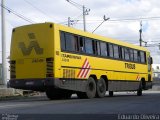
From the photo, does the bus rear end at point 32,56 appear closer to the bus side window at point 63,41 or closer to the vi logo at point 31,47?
the vi logo at point 31,47

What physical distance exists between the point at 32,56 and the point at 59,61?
1.42 meters

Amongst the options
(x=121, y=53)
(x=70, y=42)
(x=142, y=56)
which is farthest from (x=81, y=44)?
(x=142, y=56)

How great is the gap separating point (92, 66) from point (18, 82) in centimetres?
420

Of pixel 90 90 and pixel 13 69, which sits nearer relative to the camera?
pixel 13 69

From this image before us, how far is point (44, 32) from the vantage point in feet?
74.8

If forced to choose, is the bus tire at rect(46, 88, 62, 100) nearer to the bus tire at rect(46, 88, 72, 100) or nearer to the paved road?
the bus tire at rect(46, 88, 72, 100)

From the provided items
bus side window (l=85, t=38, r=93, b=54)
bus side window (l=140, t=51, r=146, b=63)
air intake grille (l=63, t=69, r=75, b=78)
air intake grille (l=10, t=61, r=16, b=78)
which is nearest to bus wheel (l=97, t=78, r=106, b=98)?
bus side window (l=85, t=38, r=93, b=54)

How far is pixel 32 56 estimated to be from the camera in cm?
2295

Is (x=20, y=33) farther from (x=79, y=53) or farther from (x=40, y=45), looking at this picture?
(x=79, y=53)

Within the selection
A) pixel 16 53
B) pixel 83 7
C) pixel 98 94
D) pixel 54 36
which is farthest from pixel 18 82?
pixel 83 7

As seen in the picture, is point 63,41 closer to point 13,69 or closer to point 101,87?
point 13,69

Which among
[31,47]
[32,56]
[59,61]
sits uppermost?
[31,47]

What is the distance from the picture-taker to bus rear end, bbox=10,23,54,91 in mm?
22422

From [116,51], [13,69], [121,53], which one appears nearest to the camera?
[13,69]
